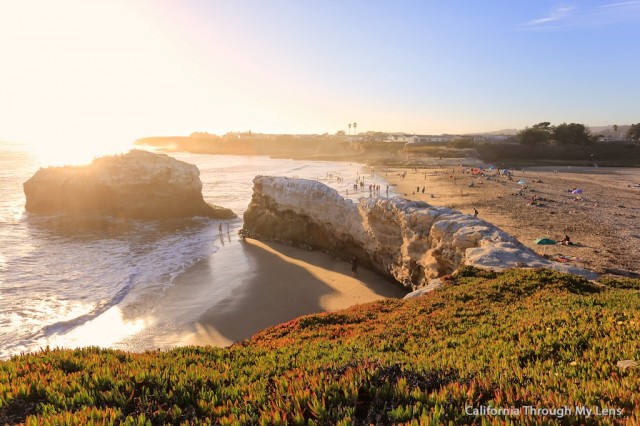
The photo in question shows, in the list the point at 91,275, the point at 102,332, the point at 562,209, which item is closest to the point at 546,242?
the point at 562,209

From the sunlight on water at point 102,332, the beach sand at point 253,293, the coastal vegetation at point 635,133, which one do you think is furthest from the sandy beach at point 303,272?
the coastal vegetation at point 635,133

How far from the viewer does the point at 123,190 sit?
43.2 metres

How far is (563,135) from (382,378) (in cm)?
13846

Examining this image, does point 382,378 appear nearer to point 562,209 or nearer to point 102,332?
point 102,332

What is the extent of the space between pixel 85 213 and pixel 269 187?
82.9 ft

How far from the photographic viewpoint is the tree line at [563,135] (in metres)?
114

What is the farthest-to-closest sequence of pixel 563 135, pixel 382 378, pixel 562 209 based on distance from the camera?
1. pixel 563 135
2. pixel 562 209
3. pixel 382 378

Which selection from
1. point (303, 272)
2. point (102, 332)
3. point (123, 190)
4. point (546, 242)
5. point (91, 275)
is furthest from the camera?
point (123, 190)

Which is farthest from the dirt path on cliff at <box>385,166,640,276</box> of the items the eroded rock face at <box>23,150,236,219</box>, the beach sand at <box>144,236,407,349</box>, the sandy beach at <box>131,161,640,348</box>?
the eroded rock face at <box>23,150,236,219</box>

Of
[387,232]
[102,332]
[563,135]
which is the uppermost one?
[563,135]

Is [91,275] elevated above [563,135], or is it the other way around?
[563,135]

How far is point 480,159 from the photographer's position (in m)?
109

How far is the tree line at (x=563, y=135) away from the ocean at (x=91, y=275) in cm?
11111

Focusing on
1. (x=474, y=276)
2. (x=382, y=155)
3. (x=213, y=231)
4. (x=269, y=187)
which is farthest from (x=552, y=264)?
(x=382, y=155)
